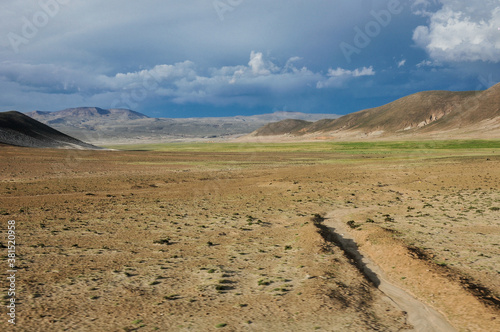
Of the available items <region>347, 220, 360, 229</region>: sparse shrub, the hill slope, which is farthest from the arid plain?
the hill slope

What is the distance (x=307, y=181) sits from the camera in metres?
37.4

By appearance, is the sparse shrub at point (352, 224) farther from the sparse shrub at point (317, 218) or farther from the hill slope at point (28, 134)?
the hill slope at point (28, 134)

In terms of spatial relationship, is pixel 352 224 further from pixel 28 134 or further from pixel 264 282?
pixel 28 134

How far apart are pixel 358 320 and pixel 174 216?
14408 millimetres

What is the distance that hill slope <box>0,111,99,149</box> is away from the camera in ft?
364

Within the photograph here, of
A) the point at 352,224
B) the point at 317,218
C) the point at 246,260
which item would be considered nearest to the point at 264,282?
the point at 246,260

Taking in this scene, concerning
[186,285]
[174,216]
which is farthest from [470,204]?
[186,285]

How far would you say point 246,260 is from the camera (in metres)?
13.8

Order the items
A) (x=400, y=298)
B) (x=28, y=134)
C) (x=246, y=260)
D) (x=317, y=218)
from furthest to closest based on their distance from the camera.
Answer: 1. (x=28, y=134)
2. (x=317, y=218)
3. (x=246, y=260)
4. (x=400, y=298)

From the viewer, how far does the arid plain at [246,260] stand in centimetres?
938

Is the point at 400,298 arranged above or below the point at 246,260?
below

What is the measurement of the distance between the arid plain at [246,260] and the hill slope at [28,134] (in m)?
96.9

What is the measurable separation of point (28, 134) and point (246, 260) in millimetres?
129039

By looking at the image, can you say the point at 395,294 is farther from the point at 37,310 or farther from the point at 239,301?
the point at 37,310
